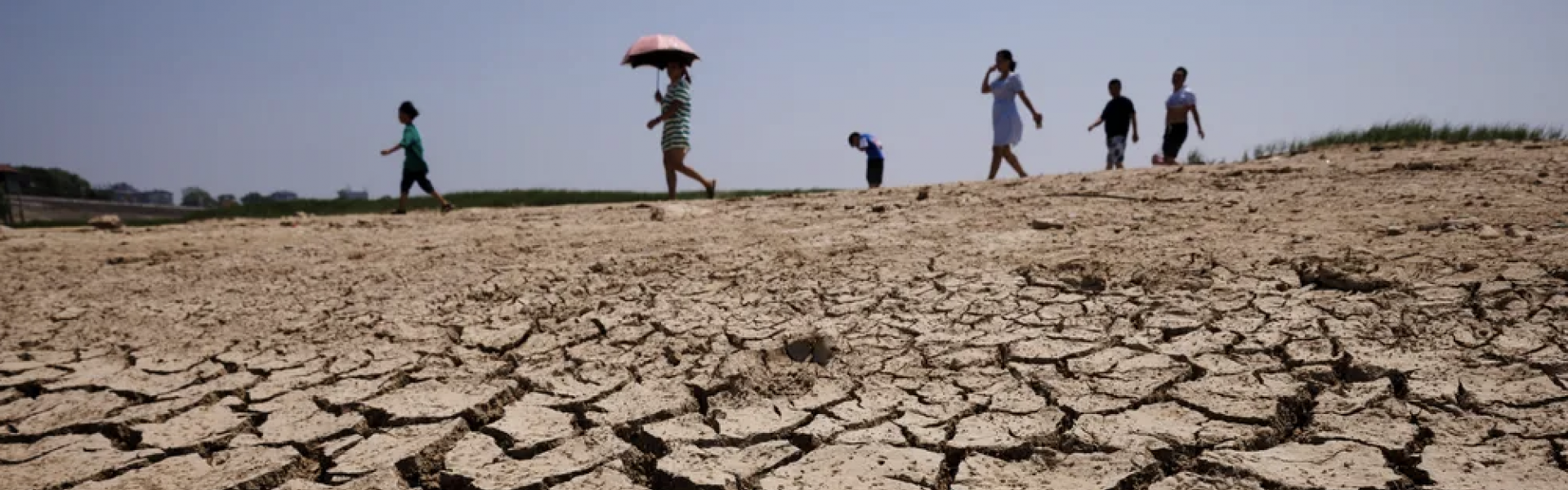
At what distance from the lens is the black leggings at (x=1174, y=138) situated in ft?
23.9

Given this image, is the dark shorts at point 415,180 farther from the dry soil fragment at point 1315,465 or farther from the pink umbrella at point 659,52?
the dry soil fragment at point 1315,465

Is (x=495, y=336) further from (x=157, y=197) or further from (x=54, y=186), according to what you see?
(x=157, y=197)

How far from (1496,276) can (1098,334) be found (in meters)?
1.32

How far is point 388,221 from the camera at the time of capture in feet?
19.7

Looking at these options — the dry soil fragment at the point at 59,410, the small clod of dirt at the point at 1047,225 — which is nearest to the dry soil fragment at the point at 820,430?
the small clod of dirt at the point at 1047,225

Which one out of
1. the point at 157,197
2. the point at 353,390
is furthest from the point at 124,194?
the point at 353,390

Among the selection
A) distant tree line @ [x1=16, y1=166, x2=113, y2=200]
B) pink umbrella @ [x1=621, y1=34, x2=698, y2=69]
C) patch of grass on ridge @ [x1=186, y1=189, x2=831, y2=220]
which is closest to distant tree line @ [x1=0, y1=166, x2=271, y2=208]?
distant tree line @ [x1=16, y1=166, x2=113, y2=200]

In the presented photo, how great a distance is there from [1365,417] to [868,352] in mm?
1369

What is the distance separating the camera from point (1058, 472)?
2.16m

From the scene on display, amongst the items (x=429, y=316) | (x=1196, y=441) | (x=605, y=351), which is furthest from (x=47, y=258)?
(x=1196, y=441)

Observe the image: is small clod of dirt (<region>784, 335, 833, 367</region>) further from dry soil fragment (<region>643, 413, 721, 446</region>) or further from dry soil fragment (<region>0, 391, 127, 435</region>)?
dry soil fragment (<region>0, 391, 127, 435</region>)

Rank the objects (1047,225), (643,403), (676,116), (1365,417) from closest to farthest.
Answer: (1365,417)
(643,403)
(1047,225)
(676,116)

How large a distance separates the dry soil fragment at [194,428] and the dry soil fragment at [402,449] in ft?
1.63

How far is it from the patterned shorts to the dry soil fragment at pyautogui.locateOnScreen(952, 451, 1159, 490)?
5797 millimetres
